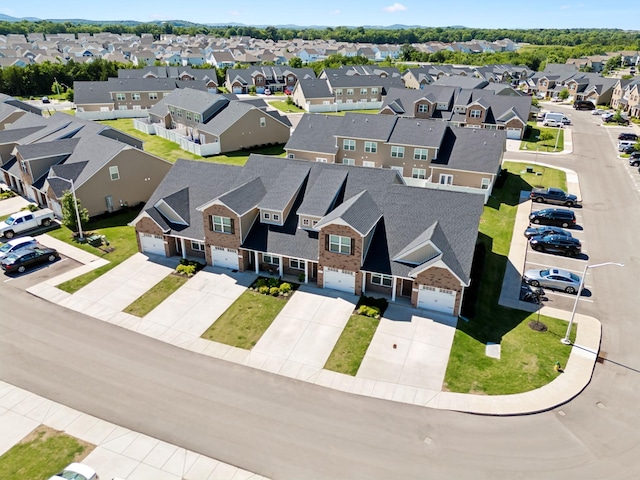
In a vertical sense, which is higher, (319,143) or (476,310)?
(319,143)

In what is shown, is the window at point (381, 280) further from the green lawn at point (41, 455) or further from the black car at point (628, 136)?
the black car at point (628, 136)

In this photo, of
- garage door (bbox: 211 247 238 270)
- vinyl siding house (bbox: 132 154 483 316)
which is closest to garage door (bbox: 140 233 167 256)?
vinyl siding house (bbox: 132 154 483 316)

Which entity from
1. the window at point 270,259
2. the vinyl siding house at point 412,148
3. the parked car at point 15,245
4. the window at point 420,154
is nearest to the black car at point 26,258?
the parked car at point 15,245

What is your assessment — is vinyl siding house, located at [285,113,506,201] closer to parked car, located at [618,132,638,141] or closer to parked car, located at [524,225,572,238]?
parked car, located at [524,225,572,238]

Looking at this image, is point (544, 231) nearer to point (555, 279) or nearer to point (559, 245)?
point (559, 245)

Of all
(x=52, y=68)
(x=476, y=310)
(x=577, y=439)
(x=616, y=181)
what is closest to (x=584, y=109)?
(x=616, y=181)

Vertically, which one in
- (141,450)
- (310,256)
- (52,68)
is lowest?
(141,450)

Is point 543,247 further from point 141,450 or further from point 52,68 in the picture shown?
point 52,68
